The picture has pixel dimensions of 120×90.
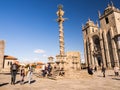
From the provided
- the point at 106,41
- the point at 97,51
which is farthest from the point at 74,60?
the point at 106,41

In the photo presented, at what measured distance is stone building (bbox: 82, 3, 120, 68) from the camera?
33638 millimetres

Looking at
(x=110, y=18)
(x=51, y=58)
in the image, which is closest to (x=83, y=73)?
(x=51, y=58)

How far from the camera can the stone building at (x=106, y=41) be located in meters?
33.6

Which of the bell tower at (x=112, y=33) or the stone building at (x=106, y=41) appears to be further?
the stone building at (x=106, y=41)

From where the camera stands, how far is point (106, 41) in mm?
36719

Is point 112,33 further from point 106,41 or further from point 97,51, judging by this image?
point 97,51

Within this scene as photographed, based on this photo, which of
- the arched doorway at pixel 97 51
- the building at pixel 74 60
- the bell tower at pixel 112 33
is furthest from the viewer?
the building at pixel 74 60

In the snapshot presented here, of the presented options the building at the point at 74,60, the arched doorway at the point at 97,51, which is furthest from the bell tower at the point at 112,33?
the building at the point at 74,60

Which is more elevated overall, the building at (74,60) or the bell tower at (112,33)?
the bell tower at (112,33)

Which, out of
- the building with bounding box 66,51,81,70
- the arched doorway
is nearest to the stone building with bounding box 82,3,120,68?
the arched doorway

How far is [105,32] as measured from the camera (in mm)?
37781

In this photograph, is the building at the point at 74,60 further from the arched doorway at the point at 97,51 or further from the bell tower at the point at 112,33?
the bell tower at the point at 112,33

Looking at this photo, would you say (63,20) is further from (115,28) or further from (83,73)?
(115,28)

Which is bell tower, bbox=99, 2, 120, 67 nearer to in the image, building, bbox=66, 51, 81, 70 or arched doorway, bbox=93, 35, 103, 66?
arched doorway, bbox=93, 35, 103, 66
